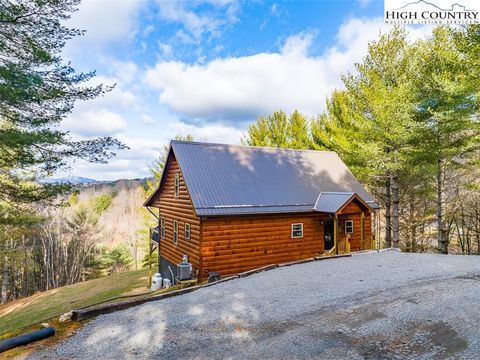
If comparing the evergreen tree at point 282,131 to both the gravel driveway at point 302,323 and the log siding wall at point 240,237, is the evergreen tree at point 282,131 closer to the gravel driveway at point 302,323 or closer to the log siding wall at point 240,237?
the log siding wall at point 240,237

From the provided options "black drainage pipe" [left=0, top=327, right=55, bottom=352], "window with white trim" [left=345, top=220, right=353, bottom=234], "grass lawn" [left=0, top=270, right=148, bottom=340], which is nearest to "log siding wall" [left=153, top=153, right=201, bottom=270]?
"grass lawn" [left=0, top=270, right=148, bottom=340]

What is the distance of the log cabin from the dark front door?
51 millimetres

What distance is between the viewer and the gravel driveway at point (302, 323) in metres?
→ 5.18

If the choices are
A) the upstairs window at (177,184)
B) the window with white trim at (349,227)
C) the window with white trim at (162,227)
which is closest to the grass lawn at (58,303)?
the window with white trim at (162,227)

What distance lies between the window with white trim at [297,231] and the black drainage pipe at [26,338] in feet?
34.4

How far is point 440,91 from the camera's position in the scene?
16.0 m

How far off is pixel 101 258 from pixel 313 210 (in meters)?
27.5

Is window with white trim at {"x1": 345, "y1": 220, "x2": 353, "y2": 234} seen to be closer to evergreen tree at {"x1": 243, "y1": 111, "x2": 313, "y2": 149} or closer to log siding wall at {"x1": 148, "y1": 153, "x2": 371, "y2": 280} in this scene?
log siding wall at {"x1": 148, "y1": 153, "x2": 371, "y2": 280}

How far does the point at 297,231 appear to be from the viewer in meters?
14.4

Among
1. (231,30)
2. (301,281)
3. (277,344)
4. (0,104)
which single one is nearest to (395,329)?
(277,344)

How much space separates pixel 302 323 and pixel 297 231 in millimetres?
8241

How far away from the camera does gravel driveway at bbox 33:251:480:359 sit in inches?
204

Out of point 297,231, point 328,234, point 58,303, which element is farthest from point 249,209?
point 58,303

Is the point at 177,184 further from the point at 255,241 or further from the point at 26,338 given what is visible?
the point at 26,338
